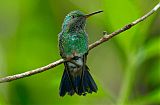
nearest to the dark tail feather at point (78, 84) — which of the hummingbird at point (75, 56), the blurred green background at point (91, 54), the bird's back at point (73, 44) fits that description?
the hummingbird at point (75, 56)

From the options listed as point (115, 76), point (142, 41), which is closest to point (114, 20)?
point (142, 41)

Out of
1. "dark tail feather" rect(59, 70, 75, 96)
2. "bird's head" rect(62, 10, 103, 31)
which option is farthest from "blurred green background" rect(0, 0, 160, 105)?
"dark tail feather" rect(59, 70, 75, 96)

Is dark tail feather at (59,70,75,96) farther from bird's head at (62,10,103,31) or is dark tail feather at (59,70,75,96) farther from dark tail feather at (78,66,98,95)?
bird's head at (62,10,103,31)

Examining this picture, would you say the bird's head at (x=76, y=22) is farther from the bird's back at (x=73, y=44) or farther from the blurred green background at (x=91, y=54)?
the blurred green background at (x=91, y=54)

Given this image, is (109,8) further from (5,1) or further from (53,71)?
(5,1)

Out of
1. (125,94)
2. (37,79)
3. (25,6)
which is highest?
(25,6)

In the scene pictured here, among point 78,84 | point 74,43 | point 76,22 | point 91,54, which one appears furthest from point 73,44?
point 91,54
